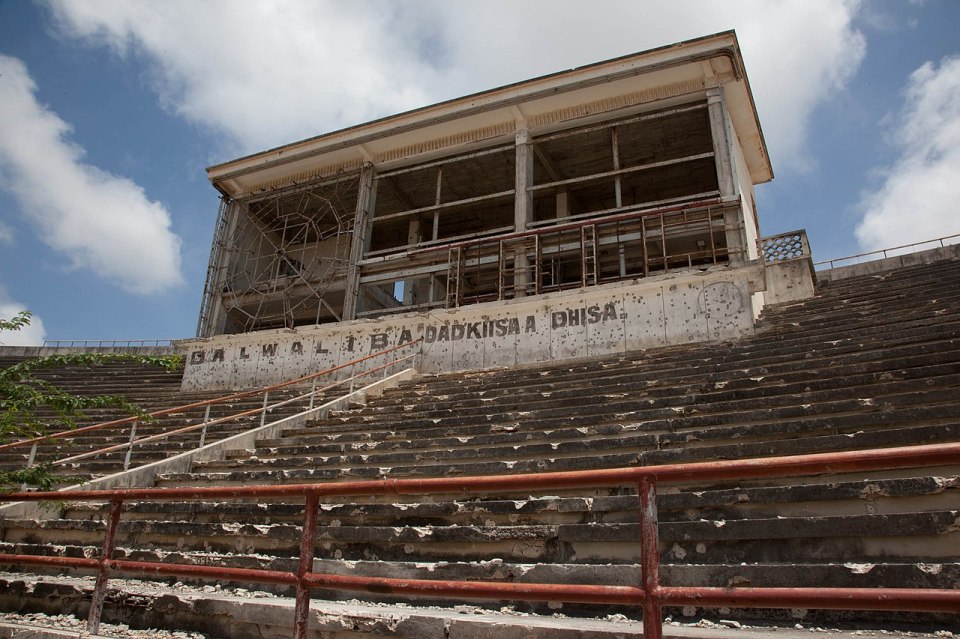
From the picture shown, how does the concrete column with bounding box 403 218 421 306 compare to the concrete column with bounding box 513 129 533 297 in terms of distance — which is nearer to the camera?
the concrete column with bounding box 513 129 533 297

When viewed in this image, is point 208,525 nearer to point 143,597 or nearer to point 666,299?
point 143,597

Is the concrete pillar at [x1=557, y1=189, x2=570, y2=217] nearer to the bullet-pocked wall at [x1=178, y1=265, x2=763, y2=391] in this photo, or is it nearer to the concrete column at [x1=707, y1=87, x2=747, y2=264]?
the concrete column at [x1=707, y1=87, x2=747, y2=264]

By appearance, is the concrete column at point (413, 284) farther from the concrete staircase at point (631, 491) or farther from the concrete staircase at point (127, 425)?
the concrete staircase at point (631, 491)

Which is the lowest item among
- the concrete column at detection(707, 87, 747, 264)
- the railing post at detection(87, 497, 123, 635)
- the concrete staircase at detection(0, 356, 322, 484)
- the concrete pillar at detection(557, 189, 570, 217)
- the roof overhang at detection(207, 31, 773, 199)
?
the railing post at detection(87, 497, 123, 635)

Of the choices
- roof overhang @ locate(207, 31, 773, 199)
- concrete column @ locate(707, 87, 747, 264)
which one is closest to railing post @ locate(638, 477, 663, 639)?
concrete column @ locate(707, 87, 747, 264)

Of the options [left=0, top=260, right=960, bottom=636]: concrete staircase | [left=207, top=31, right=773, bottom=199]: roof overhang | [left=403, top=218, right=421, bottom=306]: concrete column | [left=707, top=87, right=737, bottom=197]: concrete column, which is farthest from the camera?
[left=403, top=218, right=421, bottom=306]: concrete column

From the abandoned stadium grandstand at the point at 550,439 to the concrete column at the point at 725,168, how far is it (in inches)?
4.1

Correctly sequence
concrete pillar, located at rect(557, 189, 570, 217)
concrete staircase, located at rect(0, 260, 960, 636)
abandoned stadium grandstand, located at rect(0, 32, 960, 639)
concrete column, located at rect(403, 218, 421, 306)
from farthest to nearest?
1. concrete column, located at rect(403, 218, 421, 306)
2. concrete pillar, located at rect(557, 189, 570, 217)
3. concrete staircase, located at rect(0, 260, 960, 636)
4. abandoned stadium grandstand, located at rect(0, 32, 960, 639)

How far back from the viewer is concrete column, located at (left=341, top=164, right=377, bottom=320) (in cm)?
1627

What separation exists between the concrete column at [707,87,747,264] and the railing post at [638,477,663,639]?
10648mm

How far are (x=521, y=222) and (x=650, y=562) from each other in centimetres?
1324

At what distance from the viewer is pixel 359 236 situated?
55.9 feet

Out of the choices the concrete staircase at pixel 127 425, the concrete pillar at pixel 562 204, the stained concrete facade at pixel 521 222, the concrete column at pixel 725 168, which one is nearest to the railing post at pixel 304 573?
the concrete staircase at pixel 127 425

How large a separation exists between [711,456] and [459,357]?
25.6 ft
